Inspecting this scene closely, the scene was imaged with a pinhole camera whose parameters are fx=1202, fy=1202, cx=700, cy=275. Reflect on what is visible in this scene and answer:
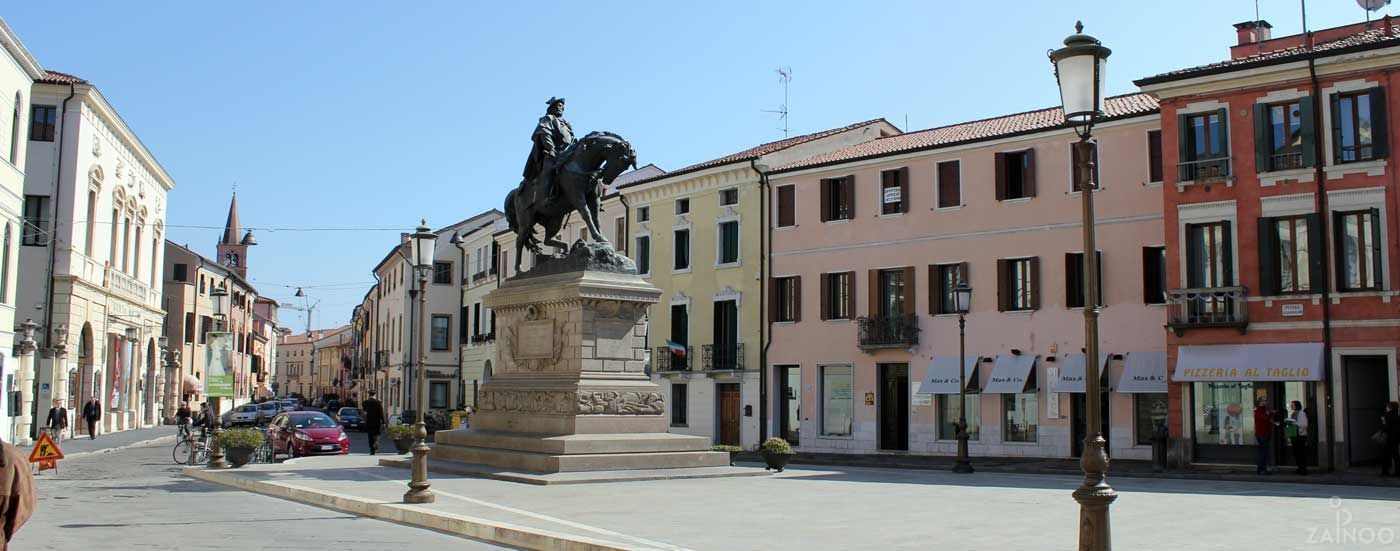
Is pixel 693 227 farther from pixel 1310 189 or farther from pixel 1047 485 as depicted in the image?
pixel 1047 485

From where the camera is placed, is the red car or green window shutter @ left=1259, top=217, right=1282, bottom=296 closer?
green window shutter @ left=1259, top=217, right=1282, bottom=296

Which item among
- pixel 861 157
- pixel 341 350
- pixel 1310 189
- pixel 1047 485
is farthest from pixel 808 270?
pixel 341 350

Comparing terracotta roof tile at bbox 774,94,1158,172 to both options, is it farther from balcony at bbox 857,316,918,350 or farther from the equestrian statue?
the equestrian statue

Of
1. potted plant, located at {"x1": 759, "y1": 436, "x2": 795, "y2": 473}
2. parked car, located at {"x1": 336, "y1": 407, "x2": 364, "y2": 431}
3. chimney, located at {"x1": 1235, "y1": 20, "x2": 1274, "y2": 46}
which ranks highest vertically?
chimney, located at {"x1": 1235, "y1": 20, "x2": 1274, "y2": 46}

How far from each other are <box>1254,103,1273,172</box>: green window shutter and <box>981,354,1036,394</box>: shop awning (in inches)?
345

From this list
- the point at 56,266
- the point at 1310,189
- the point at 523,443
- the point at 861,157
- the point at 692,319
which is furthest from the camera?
the point at 692,319

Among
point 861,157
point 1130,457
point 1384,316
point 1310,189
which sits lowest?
point 1130,457

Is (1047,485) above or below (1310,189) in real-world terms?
below

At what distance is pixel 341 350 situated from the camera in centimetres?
15188

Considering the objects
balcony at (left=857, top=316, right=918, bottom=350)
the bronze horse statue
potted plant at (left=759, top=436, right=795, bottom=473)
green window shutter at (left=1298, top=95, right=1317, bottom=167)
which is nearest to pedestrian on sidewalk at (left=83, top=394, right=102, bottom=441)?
balcony at (left=857, top=316, right=918, bottom=350)

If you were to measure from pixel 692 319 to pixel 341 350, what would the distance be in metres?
115

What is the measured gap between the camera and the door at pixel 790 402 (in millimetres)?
→ 42000

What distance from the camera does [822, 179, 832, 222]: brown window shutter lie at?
41406mm

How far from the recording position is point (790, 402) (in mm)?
42562
